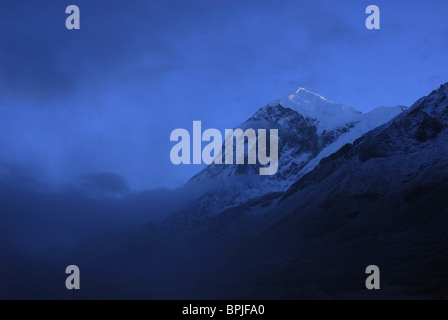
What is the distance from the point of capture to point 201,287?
159375 millimetres

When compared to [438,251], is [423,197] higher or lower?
higher

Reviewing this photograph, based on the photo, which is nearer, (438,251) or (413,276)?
(413,276)

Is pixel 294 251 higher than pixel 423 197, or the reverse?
pixel 423 197

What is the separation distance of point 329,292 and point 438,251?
42.6 meters

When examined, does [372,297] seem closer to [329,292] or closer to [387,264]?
[329,292]

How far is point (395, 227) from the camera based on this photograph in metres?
184
